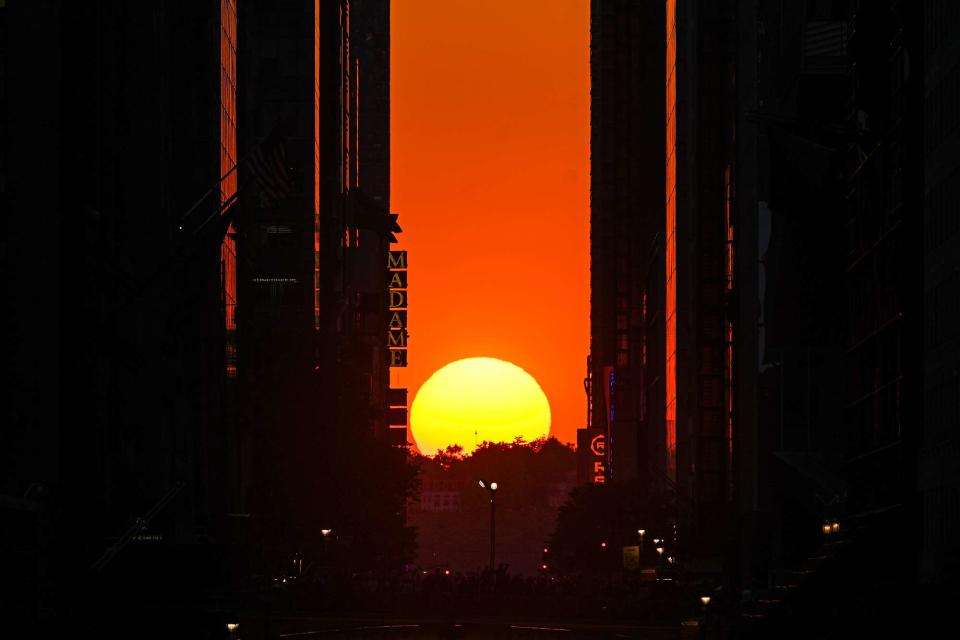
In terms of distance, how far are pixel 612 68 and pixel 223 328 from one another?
96.9 meters

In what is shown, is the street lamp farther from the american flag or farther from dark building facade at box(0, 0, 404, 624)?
the american flag

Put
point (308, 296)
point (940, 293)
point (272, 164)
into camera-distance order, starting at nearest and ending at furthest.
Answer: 1. point (940, 293)
2. point (272, 164)
3. point (308, 296)

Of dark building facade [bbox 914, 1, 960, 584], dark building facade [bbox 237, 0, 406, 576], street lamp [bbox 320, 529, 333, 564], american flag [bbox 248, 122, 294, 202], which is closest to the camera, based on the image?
dark building facade [bbox 914, 1, 960, 584]

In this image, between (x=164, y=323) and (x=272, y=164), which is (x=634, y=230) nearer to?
(x=164, y=323)

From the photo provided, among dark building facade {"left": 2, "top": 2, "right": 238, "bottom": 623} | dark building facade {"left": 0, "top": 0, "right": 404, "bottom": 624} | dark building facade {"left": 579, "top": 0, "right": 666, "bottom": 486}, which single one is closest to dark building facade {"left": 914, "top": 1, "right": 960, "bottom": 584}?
dark building facade {"left": 0, "top": 0, "right": 404, "bottom": 624}

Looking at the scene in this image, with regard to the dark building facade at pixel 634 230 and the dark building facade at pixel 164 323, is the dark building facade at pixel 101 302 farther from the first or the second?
Result: the dark building facade at pixel 634 230

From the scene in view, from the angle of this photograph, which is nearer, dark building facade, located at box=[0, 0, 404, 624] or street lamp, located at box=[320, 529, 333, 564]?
dark building facade, located at box=[0, 0, 404, 624]

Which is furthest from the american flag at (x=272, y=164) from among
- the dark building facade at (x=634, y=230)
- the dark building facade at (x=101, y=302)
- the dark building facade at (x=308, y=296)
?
the dark building facade at (x=634, y=230)

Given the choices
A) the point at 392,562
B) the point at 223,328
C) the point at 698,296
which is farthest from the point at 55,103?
the point at 392,562

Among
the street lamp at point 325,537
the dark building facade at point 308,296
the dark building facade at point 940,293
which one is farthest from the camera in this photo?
the street lamp at point 325,537

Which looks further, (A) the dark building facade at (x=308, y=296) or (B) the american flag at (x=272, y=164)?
(A) the dark building facade at (x=308, y=296)

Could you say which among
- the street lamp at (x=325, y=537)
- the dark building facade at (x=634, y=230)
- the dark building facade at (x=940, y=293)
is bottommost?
the street lamp at (x=325, y=537)

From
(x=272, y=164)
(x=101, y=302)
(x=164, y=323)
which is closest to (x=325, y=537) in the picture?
(x=164, y=323)

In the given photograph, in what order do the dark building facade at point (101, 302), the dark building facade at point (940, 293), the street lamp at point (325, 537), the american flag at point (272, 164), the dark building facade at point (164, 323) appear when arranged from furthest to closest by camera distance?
1. the street lamp at point (325, 537)
2. the american flag at point (272, 164)
3. the dark building facade at point (164, 323)
4. the dark building facade at point (101, 302)
5. the dark building facade at point (940, 293)
